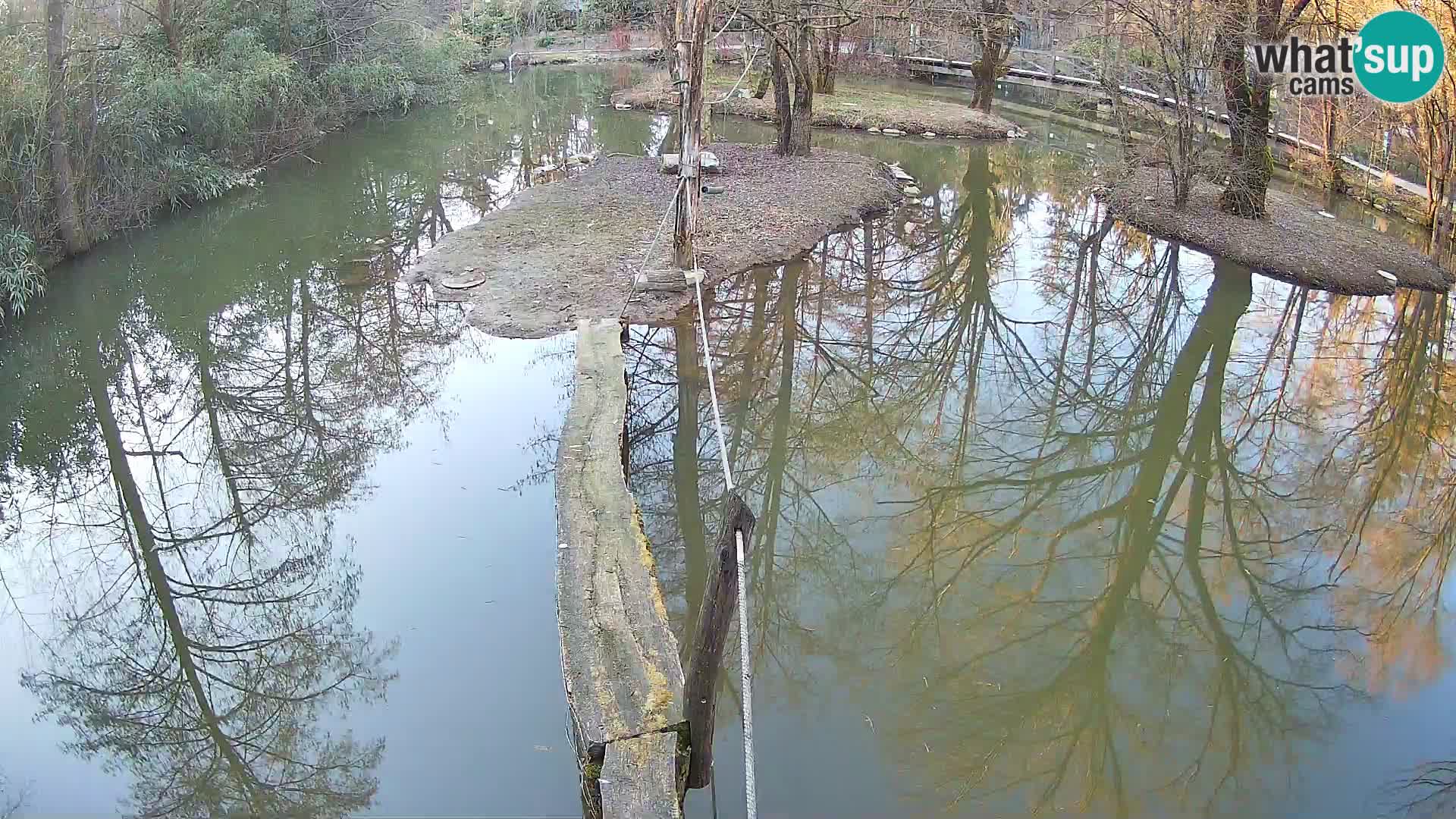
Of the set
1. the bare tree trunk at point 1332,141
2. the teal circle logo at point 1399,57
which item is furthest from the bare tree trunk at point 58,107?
the bare tree trunk at point 1332,141

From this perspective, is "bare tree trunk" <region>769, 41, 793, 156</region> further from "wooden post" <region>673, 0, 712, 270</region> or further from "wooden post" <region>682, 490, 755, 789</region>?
"wooden post" <region>682, 490, 755, 789</region>

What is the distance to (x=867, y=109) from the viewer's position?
20016 mm

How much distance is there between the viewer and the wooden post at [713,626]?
3400 millimetres

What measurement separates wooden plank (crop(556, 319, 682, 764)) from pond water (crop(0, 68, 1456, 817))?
1.62 ft

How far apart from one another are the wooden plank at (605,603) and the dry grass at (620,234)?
3.02 meters

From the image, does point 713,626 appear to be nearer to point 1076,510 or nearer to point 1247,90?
point 1076,510

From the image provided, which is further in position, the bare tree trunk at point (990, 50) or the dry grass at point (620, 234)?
the bare tree trunk at point (990, 50)

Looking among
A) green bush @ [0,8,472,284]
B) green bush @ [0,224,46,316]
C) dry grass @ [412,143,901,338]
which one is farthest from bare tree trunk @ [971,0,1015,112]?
green bush @ [0,224,46,316]

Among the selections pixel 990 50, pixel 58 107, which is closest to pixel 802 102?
pixel 990 50

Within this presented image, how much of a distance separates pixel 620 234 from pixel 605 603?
7.02 m

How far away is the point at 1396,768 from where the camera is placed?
431 centimetres

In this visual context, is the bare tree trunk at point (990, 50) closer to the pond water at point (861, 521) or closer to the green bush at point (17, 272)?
the pond water at point (861, 521)

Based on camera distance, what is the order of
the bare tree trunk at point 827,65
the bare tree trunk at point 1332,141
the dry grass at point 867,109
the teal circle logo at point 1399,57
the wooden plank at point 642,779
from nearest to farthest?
the wooden plank at point 642,779
the teal circle logo at point 1399,57
the bare tree trunk at point 1332,141
the dry grass at point 867,109
the bare tree trunk at point 827,65

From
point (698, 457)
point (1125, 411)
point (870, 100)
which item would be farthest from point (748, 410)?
point (870, 100)
